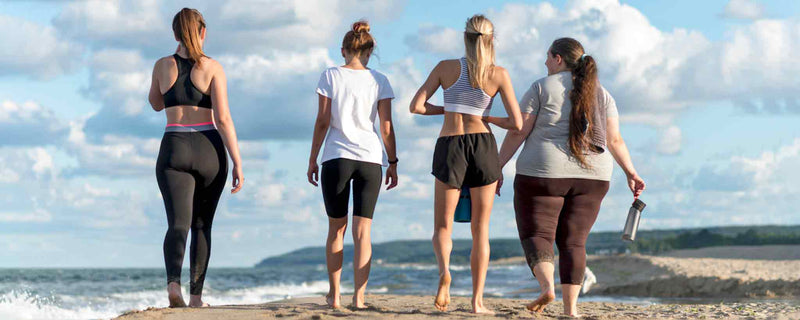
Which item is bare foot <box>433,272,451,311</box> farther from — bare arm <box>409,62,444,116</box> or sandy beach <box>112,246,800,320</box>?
bare arm <box>409,62,444,116</box>

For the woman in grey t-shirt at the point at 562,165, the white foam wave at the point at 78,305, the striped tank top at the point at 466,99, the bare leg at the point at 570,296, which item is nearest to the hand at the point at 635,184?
the woman in grey t-shirt at the point at 562,165

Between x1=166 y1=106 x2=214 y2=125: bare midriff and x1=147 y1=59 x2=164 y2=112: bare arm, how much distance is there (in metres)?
0.20

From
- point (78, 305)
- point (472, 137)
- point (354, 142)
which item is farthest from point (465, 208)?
point (78, 305)

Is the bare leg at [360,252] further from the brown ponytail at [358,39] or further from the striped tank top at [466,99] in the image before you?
the brown ponytail at [358,39]

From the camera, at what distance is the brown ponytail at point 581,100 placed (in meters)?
5.08

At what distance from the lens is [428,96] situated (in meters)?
5.28

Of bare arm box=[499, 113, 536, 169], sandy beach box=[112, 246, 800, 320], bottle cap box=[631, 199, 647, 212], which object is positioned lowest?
sandy beach box=[112, 246, 800, 320]

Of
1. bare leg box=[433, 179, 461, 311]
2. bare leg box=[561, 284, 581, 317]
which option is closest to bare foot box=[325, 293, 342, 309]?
bare leg box=[433, 179, 461, 311]

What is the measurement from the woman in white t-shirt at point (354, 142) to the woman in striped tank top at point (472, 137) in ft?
1.15

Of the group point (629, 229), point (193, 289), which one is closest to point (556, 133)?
point (629, 229)

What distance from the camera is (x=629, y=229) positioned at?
573 cm

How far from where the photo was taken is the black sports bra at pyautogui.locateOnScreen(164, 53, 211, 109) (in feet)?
17.6

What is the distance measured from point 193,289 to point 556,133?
2.83 m

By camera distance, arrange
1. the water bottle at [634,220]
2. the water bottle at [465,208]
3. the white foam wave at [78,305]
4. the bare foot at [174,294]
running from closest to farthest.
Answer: the water bottle at [465,208]
the bare foot at [174,294]
the water bottle at [634,220]
the white foam wave at [78,305]
